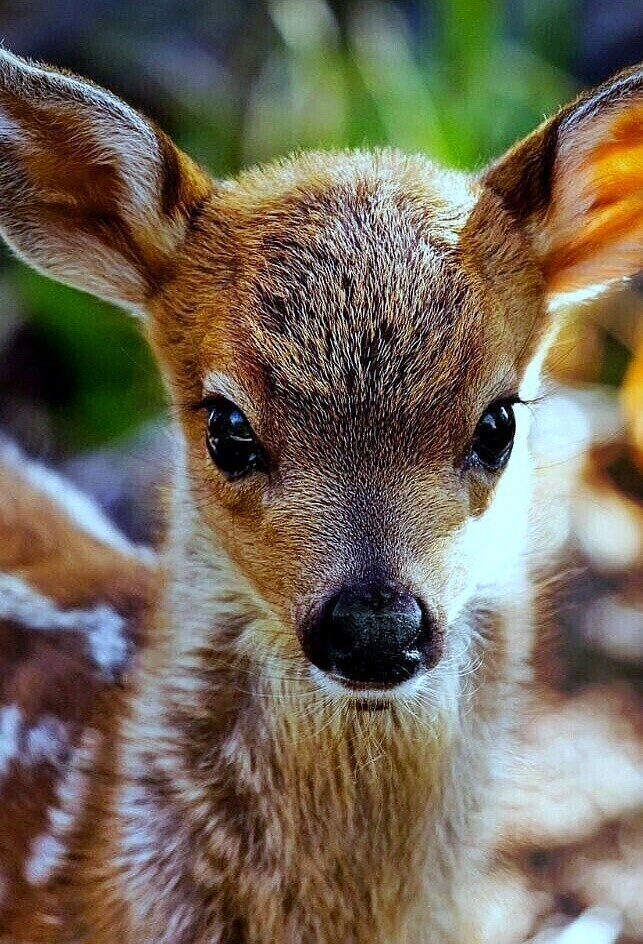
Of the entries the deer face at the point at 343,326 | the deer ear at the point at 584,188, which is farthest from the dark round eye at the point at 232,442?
the deer ear at the point at 584,188

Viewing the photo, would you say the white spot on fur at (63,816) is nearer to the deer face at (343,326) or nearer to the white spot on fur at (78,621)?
the white spot on fur at (78,621)

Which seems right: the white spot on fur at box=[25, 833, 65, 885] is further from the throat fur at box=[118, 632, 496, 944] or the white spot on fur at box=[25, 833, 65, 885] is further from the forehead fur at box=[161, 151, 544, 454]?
the forehead fur at box=[161, 151, 544, 454]

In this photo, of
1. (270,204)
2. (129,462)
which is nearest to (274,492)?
(270,204)

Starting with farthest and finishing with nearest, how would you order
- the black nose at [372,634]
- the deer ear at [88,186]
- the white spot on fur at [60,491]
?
the white spot on fur at [60,491], the deer ear at [88,186], the black nose at [372,634]

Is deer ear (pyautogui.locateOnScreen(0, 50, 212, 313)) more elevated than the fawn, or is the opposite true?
deer ear (pyautogui.locateOnScreen(0, 50, 212, 313))

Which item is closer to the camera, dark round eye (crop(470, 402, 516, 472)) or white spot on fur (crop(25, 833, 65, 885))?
dark round eye (crop(470, 402, 516, 472))

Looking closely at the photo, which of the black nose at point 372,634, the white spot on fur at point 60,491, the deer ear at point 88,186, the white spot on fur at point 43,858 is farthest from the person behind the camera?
the white spot on fur at point 60,491

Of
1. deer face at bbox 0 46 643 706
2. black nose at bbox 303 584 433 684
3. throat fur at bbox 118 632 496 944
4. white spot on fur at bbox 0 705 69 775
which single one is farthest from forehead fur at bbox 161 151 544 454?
white spot on fur at bbox 0 705 69 775

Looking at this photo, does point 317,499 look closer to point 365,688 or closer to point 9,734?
point 365,688
